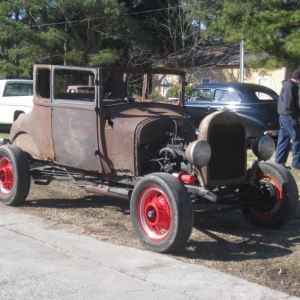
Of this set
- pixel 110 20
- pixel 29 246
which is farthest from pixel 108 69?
pixel 110 20

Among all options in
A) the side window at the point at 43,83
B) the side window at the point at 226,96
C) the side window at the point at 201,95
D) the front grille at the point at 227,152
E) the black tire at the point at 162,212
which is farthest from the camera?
the side window at the point at 201,95

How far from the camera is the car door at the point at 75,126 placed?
6980 mm

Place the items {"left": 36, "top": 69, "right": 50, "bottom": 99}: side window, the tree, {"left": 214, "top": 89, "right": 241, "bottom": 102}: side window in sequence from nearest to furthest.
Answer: {"left": 36, "top": 69, "right": 50, "bottom": 99}: side window < the tree < {"left": 214, "top": 89, "right": 241, "bottom": 102}: side window

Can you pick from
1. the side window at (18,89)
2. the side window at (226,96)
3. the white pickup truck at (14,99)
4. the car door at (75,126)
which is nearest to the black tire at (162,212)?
the car door at (75,126)

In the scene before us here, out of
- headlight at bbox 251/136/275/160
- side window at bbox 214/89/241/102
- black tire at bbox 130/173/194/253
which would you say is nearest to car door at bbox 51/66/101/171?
black tire at bbox 130/173/194/253

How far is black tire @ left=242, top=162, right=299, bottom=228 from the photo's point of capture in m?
6.70

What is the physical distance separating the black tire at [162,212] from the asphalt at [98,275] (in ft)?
0.61

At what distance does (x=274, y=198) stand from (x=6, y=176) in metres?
3.77

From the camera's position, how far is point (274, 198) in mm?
6832

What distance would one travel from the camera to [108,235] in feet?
21.5

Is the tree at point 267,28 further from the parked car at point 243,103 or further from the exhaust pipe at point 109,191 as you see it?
the exhaust pipe at point 109,191

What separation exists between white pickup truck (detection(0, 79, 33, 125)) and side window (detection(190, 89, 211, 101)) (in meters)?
4.69

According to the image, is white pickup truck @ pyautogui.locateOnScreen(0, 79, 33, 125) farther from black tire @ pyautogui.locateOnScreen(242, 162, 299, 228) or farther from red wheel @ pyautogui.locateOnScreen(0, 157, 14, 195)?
black tire @ pyautogui.locateOnScreen(242, 162, 299, 228)

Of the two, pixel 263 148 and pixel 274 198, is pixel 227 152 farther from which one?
pixel 274 198
